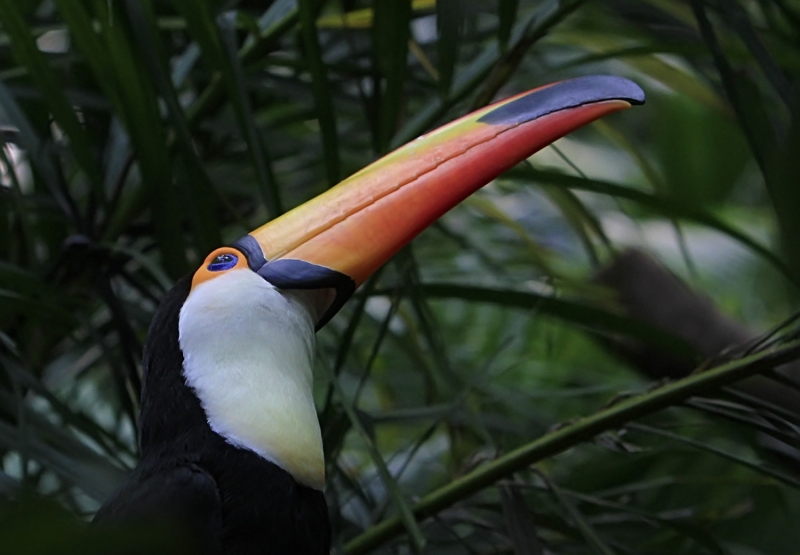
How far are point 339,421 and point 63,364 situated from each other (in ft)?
1.34

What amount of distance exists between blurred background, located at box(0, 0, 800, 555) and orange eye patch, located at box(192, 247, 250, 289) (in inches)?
2.4

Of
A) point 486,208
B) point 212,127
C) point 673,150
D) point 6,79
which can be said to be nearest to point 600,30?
point 486,208

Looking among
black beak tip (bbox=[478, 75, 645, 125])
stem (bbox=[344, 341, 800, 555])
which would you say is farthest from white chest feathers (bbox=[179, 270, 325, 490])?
black beak tip (bbox=[478, 75, 645, 125])

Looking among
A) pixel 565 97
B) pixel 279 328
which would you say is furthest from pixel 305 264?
pixel 565 97

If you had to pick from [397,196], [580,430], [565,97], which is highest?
[565,97]

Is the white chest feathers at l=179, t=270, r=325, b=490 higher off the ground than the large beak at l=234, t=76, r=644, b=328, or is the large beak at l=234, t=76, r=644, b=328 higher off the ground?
the large beak at l=234, t=76, r=644, b=328

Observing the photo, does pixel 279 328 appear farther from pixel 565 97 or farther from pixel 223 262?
pixel 565 97

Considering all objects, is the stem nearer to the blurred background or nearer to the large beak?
the blurred background

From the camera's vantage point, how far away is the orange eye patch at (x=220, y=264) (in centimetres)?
78

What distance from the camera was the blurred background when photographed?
767mm

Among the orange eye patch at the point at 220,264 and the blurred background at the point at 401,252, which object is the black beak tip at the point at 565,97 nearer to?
the blurred background at the point at 401,252

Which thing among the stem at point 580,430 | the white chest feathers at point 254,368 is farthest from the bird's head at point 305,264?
the stem at point 580,430

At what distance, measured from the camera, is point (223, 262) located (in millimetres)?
789

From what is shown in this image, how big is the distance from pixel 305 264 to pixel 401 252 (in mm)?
147
